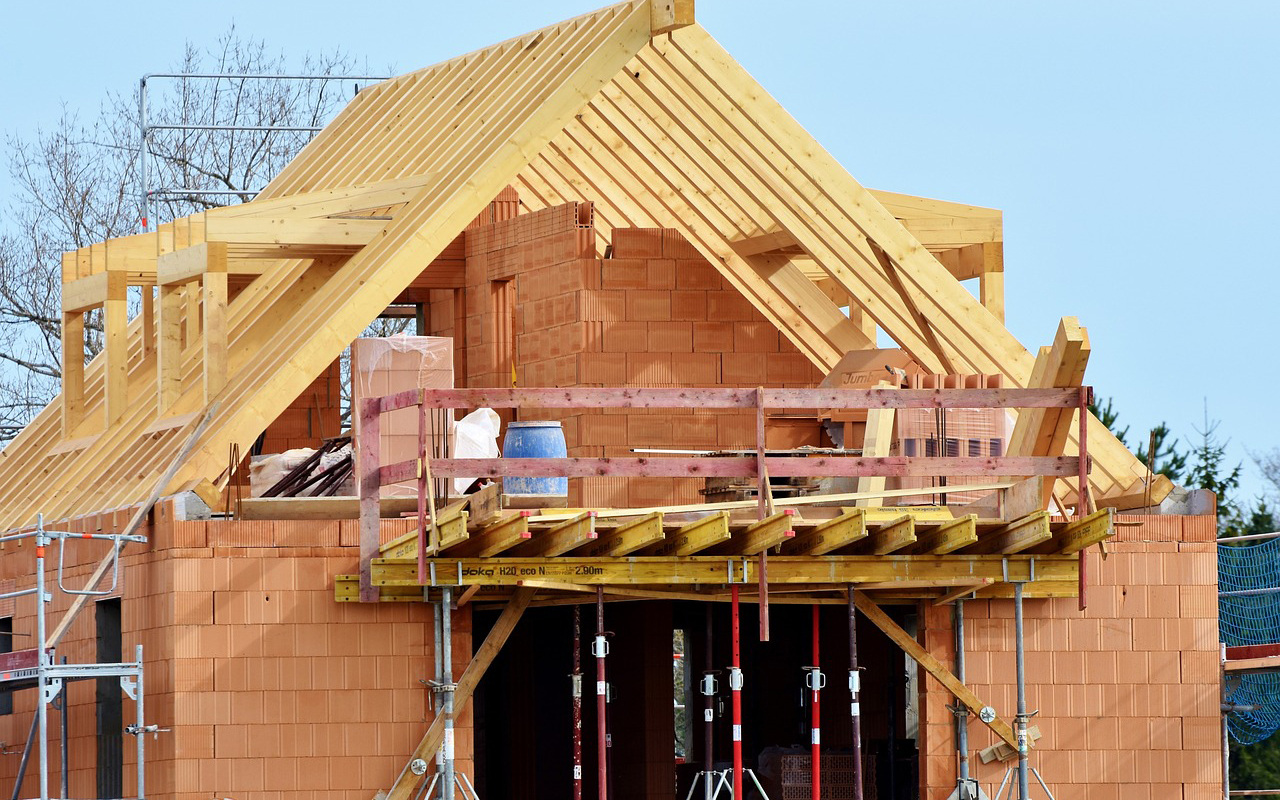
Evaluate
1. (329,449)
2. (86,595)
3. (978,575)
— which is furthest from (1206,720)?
(86,595)

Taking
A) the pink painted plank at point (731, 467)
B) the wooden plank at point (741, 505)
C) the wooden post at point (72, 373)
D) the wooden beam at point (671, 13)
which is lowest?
the wooden plank at point (741, 505)

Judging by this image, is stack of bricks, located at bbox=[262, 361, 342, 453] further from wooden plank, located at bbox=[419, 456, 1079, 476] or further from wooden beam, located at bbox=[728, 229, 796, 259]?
wooden plank, located at bbox=[419, 456, 1079, 476]

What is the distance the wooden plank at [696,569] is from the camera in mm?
13750

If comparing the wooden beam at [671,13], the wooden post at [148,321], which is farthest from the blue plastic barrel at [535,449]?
the wooden post at [148,321]

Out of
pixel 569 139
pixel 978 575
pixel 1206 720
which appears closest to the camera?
pixel 978 575

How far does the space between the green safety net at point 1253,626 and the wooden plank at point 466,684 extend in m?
5.35

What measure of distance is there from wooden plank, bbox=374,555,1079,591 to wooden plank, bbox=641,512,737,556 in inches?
2.4

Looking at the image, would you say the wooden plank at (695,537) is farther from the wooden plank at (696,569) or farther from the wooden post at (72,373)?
the wooden post at (72,373)

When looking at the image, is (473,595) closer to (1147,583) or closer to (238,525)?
(238,525)

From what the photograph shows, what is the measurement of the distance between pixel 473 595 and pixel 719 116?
4546mm

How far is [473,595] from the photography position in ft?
47.7

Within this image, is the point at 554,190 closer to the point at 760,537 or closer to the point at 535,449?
the point at 535,449

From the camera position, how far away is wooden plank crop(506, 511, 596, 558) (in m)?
13.0

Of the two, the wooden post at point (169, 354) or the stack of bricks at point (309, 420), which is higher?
the wooden post at point (169, 354)
